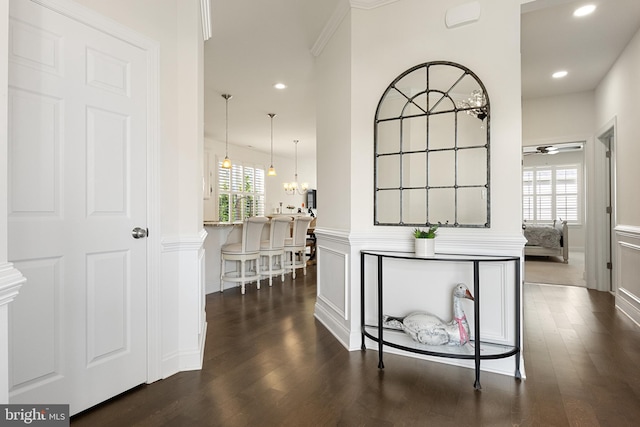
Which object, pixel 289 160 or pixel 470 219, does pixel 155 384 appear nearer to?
pixel 470 219

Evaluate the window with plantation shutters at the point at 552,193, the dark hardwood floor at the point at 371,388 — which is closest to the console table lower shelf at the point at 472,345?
the dark hardwood floor at the point at 371,388

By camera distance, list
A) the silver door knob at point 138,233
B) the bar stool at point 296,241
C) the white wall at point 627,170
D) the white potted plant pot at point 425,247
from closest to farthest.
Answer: the silver door knob at point 138,233, the white potted plant pot at point 425,247, the white wall at point 627,170, the bar stool at point 296,241

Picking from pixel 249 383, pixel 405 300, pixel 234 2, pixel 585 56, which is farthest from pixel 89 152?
pixel 585 56

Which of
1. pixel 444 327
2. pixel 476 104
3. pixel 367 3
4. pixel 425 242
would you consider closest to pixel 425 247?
pixel 425 242

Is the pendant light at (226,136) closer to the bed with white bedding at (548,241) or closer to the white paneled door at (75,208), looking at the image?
the white paneled door at (75,208)

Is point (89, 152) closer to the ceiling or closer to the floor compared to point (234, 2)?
closer to the floor

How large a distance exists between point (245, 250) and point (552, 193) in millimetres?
8810

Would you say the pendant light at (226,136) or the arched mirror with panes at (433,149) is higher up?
the pendant light at (226,136)

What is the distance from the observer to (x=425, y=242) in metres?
2.33

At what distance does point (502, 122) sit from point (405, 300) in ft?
4.74

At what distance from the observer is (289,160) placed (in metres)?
11.0

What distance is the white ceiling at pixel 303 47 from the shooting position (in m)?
2.95

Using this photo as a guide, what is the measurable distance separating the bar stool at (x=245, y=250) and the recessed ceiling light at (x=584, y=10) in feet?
12.8

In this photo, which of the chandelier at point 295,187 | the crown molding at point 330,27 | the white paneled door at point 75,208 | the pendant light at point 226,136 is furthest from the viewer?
the chandelier at point 295,187
